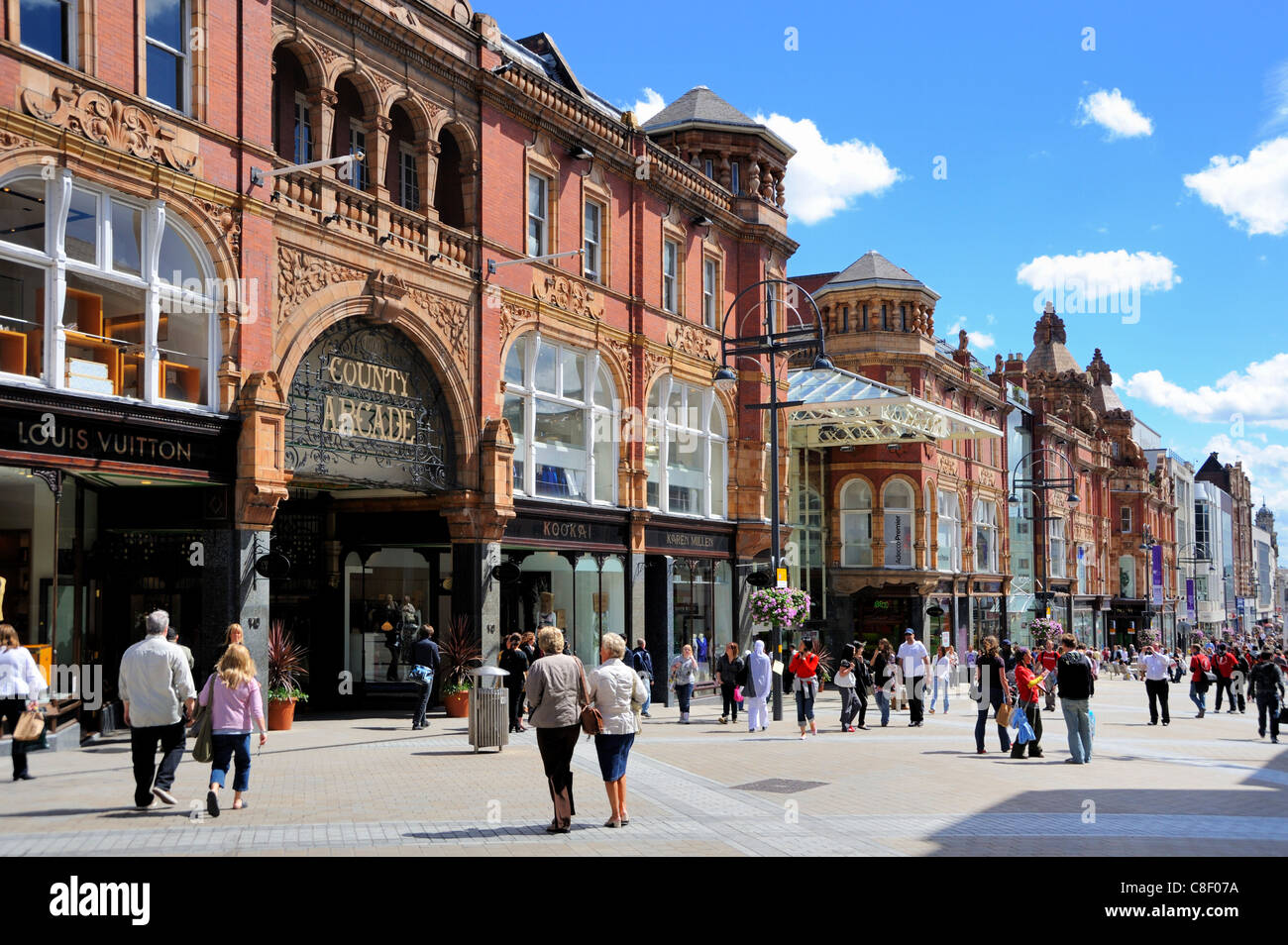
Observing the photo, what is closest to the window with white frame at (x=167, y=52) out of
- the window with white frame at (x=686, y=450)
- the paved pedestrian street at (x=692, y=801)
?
the paved pedestrian street at (x=692, y=801)

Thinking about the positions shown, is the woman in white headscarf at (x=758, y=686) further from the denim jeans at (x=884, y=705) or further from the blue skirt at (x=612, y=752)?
the blue skirt at (x=612, y=752)

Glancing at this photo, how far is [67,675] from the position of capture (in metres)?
17.3

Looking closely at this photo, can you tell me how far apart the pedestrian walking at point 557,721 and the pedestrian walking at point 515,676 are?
1020 centimetres

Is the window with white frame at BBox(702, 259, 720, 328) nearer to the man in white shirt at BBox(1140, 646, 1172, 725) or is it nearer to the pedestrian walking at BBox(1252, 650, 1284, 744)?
the man in white shirt at BBox(1140, 646, 1172, 725)

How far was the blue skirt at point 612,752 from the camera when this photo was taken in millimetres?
11156

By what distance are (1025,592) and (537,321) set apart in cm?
4527

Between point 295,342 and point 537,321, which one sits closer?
point 295,342

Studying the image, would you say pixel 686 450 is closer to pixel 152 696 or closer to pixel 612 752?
pixel 612 752

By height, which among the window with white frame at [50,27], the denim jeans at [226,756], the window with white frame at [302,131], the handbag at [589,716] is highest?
the window with white frame at [302,131]

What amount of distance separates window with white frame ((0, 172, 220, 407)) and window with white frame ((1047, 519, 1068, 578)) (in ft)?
198

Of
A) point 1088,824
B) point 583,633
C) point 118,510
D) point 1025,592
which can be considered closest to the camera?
point 1088,824

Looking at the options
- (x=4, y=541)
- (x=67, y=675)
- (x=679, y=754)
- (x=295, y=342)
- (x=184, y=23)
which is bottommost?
(x=679, y=754)

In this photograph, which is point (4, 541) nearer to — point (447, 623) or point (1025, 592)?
point (447, 623)
